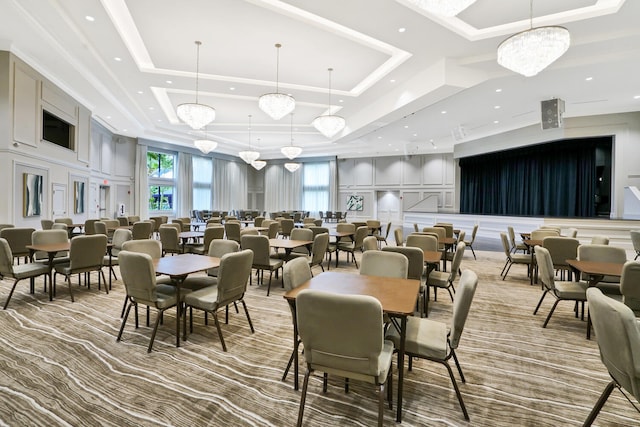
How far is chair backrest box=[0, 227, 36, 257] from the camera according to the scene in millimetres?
4966

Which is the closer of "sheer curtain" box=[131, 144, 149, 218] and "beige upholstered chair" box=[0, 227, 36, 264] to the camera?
"beige upholstered chair" box=[0, 227, 36, 264]

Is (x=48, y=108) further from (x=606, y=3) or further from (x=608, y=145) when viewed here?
(x=608, y=145)

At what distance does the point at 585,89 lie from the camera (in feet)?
24.4

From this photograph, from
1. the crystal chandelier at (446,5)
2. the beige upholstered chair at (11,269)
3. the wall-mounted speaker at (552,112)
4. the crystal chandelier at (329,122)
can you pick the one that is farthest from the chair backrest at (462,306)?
the wall-mounted speaker at (552,112)

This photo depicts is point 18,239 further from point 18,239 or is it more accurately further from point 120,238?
point 120,238

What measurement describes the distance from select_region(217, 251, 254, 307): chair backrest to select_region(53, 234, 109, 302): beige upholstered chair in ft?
8.57

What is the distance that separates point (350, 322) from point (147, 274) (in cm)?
219

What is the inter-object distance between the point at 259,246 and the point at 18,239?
4015 mm

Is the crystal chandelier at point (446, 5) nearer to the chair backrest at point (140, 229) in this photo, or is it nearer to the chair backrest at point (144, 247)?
the chair backrest at point (144, 247)

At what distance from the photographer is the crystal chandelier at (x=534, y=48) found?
154 inches

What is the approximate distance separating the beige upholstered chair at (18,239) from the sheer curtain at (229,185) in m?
12.0

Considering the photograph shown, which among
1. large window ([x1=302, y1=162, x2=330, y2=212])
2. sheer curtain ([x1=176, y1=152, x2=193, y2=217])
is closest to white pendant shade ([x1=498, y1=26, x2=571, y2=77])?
large window ([x1=302, y1=162, x2=330, y2=212])

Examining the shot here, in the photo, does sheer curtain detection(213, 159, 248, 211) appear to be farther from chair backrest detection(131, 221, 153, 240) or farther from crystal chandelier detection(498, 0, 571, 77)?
crystal chandelier detection(498, 0, 571, 77)

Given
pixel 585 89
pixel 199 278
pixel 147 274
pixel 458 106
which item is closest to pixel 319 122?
pixel 458 106
